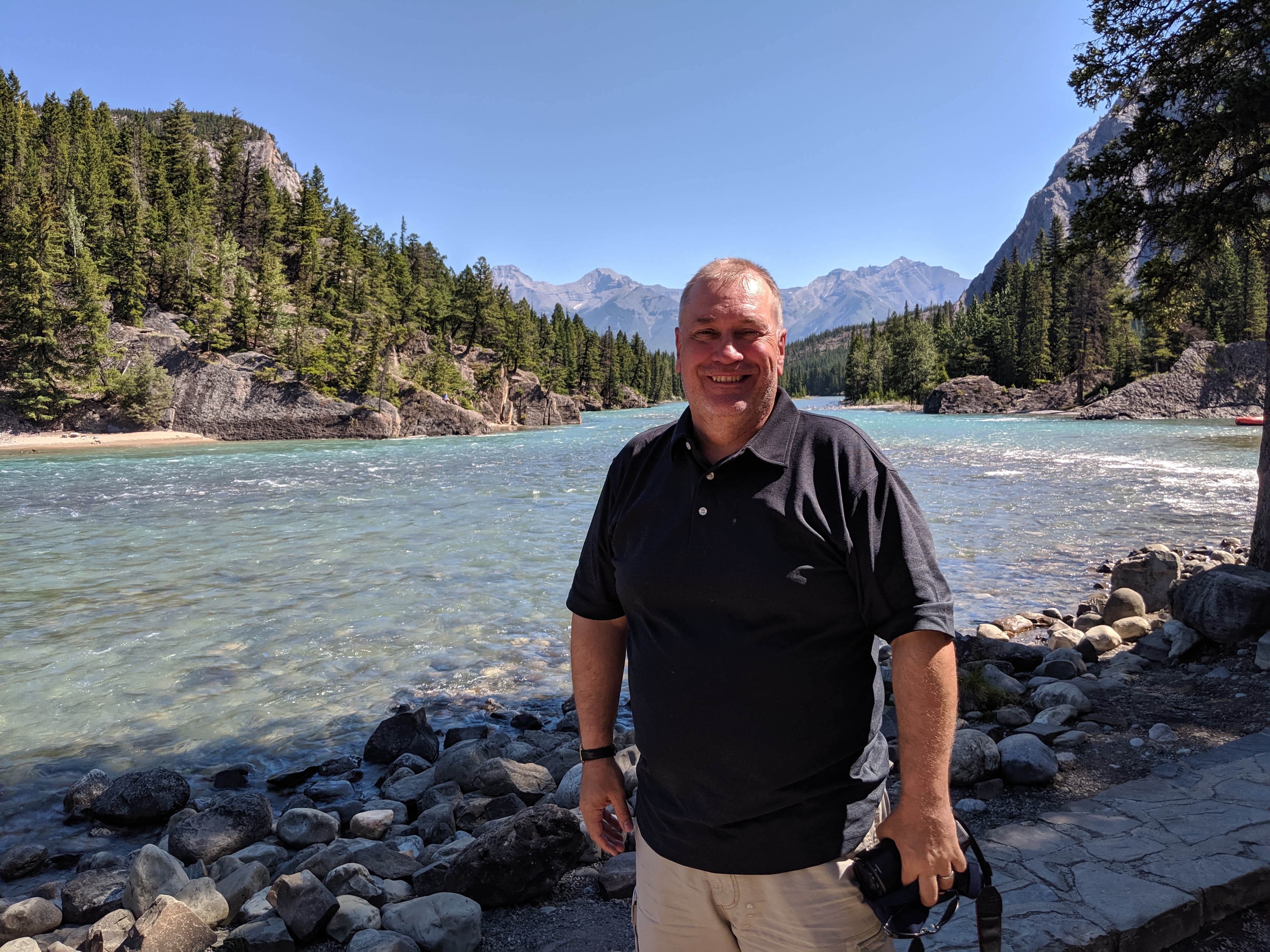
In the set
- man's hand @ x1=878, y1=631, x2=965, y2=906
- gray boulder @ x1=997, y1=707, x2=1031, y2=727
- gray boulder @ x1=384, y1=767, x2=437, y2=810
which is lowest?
gray boulder @ x1=384, y1=767, x2=437, y2=810

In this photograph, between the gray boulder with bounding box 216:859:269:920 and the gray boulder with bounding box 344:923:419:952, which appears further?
the gray boulder with bounding box 216:859:269:920

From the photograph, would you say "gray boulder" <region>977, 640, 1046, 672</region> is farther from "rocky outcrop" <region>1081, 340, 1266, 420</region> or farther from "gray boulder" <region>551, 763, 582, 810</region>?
"rocky outcrop" <region>1081, 340, 1266, 420</region>

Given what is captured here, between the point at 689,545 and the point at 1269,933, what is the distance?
2803 millimetres

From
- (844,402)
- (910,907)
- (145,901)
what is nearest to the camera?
(910,907)

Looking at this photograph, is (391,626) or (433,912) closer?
(433,912)

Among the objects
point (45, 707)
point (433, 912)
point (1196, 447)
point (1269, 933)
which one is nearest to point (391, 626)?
point (45, 707)

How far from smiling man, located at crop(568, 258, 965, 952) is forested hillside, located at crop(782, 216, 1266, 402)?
Result: 166 ft

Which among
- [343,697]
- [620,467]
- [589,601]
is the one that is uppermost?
[620,467]

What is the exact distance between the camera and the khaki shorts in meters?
1.63

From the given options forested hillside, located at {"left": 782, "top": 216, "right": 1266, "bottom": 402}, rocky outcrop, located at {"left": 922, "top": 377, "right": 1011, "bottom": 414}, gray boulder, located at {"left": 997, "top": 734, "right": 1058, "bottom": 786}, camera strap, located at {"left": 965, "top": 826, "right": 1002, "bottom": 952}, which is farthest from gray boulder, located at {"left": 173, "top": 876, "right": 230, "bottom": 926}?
rocky outcrop, located at {"left": 922, "top": 377, "right": 1011, "bottom": 414}

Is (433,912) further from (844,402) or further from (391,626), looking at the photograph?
(844,402)

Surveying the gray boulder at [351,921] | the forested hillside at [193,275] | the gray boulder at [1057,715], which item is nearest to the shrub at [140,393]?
the forested hillside at [193,275]

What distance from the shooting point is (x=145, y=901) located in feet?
11.8

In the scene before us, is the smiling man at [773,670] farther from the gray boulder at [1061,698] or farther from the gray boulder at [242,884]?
the gray boulder at [1061,698]
